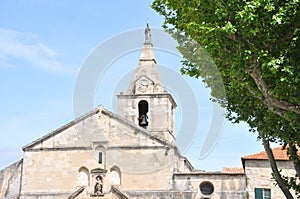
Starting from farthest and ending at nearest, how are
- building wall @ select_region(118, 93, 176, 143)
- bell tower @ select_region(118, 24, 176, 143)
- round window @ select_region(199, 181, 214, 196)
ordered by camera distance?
1. bell tower @ select_region(118, 24, 176, 143)
2. building wall @ select_region(118, 93, 176, 143)
3. round window @ select_region(199, 181, 214, 196)

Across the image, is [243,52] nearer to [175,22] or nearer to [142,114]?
[175,22]

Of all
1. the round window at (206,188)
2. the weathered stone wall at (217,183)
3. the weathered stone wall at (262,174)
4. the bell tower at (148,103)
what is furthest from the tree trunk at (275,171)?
the bell tower at (148,103)

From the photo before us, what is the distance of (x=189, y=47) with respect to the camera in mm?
18641

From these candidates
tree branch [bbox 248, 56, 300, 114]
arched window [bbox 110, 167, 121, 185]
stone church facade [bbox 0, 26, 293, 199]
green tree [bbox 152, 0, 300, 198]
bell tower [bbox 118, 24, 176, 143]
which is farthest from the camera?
bell tower [bbox 118, 24, 176, 143]

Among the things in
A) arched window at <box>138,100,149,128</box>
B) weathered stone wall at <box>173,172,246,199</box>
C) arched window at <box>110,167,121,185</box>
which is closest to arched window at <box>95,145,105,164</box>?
arched window at <box>110,167,121,185</box>

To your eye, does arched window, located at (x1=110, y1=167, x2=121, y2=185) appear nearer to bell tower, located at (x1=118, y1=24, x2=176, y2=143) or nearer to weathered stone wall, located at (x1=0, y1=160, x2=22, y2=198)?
bell tower, located at (x1=118, y1=24, x2=176, y2=143)

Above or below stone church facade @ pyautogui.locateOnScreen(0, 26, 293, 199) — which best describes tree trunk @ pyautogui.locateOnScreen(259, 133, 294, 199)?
below

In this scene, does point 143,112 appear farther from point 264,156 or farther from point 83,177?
point 264,156

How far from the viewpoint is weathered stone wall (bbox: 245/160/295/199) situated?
3081 centimetres

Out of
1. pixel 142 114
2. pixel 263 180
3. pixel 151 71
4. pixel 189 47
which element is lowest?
pixel 263 180

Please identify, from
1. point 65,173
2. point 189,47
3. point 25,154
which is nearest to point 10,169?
point 25,154

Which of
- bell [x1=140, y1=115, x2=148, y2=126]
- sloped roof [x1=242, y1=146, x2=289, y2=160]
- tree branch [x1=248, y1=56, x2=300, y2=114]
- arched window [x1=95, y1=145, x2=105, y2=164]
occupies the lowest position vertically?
tree branch [x1=248, y1=56, x2=300, y2=114]

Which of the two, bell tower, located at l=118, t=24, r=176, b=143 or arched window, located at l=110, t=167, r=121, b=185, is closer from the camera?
arched window, located at l=110, t=167, r=121, b=185

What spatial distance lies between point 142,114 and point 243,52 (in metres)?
23.4
